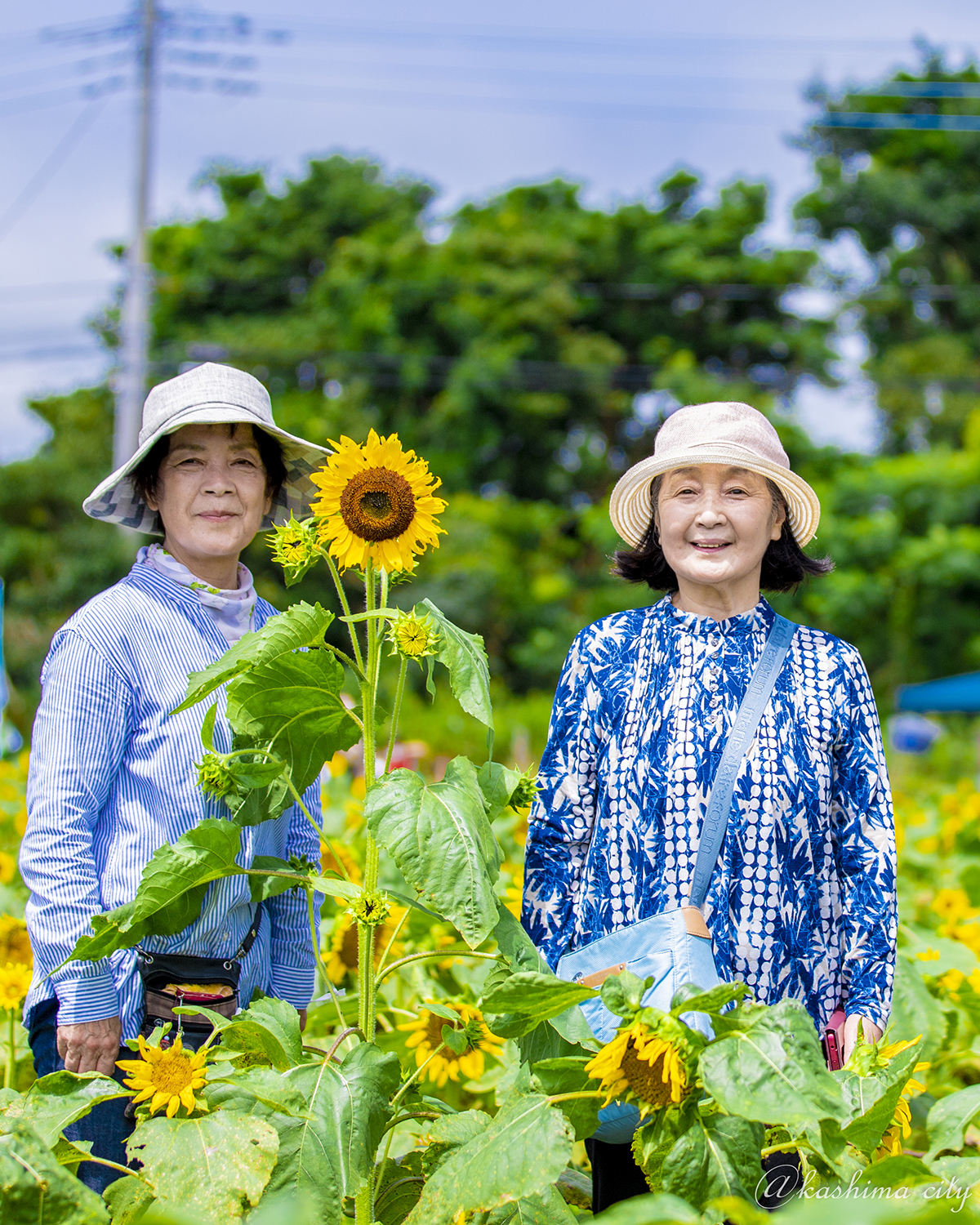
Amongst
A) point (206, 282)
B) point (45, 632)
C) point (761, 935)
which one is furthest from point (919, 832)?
point (206, 282)

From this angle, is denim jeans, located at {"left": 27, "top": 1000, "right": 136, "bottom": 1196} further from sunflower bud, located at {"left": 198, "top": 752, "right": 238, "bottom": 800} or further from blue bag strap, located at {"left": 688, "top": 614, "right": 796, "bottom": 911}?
blue bag strap, located at {"left": 688, "top": 614, "right": 796, "bottom": 911}

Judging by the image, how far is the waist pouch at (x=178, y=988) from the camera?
6.41 feet

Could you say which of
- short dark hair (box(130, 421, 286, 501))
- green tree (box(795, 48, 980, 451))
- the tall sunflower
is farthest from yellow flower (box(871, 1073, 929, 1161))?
green tree (box(795, 48, 980, 451))

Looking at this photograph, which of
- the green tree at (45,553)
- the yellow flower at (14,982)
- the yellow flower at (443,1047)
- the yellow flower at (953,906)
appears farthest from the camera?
the green tree at (45,553)

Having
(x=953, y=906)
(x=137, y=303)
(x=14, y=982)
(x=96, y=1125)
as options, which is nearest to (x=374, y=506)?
(x=96, y=1125)

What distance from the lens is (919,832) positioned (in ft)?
13.9

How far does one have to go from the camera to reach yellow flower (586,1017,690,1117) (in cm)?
149

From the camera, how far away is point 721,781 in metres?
1.90

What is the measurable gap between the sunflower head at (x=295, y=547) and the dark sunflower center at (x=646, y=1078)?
2.42 ft

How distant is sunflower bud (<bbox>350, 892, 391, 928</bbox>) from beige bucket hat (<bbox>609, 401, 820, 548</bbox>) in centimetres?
72

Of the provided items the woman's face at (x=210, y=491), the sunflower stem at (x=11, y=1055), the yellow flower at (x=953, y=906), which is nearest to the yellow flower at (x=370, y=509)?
the woman's face at (x=210, y=491)

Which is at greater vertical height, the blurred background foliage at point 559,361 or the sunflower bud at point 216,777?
the blurred background foliage at point 559,361

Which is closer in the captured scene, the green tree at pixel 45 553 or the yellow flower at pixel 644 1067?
the yellow flower at pixel 644 1067

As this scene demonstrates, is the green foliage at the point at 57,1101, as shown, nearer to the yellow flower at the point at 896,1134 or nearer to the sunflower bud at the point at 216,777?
the sunflower bud at the point at 216,777
